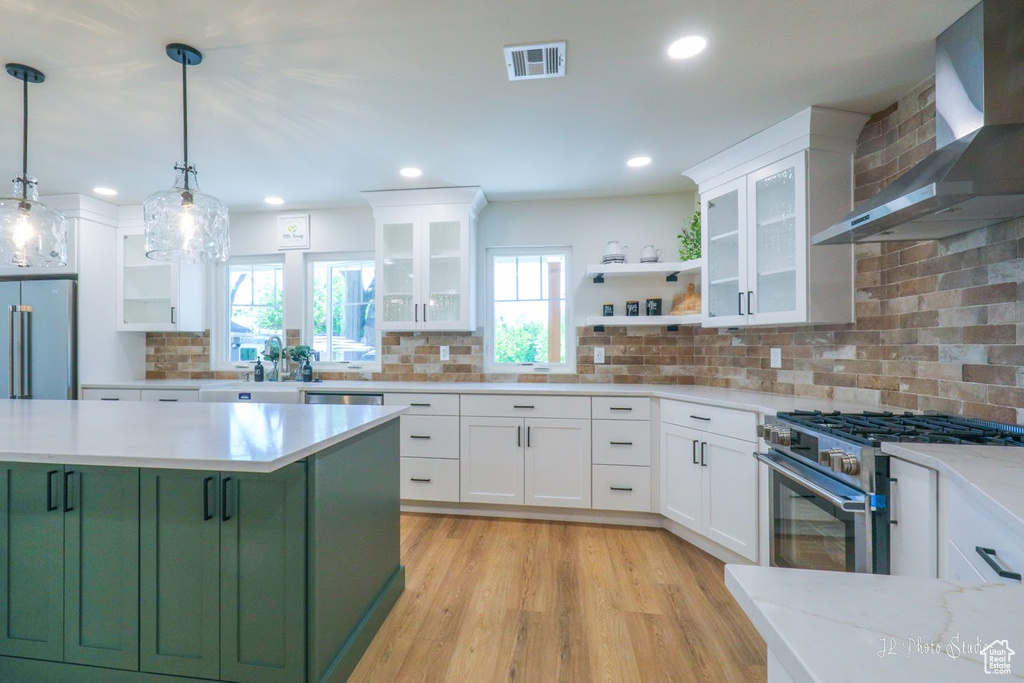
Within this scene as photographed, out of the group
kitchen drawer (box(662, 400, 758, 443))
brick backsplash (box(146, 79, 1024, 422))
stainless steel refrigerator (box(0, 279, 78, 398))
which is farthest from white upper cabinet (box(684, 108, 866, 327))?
stainless steel refrigerator (box(0, 279, 78, 398))

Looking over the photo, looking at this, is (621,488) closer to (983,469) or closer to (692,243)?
(692,243)

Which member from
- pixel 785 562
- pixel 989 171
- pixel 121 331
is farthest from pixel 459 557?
pixel 121 331

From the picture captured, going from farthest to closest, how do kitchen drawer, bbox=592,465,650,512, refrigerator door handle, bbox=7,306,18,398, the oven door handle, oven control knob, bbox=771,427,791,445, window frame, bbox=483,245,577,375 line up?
window frame, bbox=483,245,577,375
refrigerator door handle, bbox=7,306,18,398
kitchen drawer, bbox=592,465,650,512
oven control knob, bbox=771,427,791,445
the oven door handle

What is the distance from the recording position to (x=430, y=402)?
10.6ft

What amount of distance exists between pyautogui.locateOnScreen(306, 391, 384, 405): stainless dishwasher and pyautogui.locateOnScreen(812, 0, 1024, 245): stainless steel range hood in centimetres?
285

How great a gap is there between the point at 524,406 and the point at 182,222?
2137mm

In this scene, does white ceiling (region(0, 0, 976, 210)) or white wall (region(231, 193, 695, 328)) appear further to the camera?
white wall (region(231, 193, 695, 328))

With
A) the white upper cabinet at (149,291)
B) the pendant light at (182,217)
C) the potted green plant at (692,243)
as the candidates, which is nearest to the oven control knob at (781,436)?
the potted green plant at (692,243)

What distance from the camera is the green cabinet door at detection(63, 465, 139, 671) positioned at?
151 cm

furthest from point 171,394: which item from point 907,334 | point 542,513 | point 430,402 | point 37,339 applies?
point 907,334

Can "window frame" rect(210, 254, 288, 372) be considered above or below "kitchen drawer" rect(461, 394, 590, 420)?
above

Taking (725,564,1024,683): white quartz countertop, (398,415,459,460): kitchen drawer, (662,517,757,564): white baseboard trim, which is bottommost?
(662,517,757,564): white baseboard trim

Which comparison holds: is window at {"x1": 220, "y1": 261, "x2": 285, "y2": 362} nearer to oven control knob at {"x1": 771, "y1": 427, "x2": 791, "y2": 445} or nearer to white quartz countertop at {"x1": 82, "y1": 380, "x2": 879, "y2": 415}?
white quartz countertop at {"x1": 82, "y1": 380, "x2": 879, "y2": 415}

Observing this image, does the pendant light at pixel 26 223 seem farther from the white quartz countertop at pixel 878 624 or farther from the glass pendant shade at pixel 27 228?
the white quartz countertop at pixel 878 624
